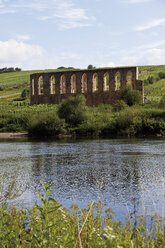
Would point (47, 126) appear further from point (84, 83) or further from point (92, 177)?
point (92, 177)

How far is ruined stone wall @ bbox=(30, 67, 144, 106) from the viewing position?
64.5 m

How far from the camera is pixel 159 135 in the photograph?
48.7 m

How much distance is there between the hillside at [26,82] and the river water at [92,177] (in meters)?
54.9

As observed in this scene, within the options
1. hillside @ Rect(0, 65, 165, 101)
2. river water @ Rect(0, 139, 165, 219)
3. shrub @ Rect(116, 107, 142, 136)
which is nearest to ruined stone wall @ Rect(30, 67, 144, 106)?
shrub @ Rect(116, 107, 142, 136)

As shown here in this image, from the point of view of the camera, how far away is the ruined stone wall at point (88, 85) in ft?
212

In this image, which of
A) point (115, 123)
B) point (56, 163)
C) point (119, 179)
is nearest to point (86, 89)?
point (115, 123)

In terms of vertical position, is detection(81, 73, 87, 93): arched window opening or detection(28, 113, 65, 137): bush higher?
detection(81, 73, 87, 93): arched window opening

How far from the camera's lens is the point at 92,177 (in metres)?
18.1

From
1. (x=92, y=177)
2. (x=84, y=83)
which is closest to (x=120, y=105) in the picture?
(x=84, y=83)

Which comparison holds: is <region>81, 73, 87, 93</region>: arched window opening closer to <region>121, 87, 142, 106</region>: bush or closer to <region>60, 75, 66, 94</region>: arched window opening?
<region>60, 75, 66, 94</region>: arched window opening

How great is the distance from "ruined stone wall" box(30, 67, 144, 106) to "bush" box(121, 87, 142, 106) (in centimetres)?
263

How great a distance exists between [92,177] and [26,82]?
100231mm

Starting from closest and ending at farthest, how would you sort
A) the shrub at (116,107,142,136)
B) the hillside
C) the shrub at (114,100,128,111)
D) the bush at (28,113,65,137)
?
the shrub at (116,107,142,136)
the bush at (28,113,65,137)
the shrub at (114,100,128,111)
the hillside

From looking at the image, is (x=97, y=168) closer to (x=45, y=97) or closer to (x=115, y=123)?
(x=115, y=123)
